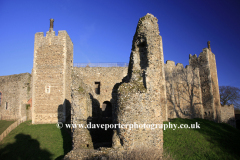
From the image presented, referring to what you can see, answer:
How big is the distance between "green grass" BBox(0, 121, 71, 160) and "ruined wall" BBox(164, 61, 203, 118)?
1133 centimetres

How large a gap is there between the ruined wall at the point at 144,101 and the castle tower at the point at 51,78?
385 inches

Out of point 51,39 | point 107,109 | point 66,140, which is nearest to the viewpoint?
point 66,140

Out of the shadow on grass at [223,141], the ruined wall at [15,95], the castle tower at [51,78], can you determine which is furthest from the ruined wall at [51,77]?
the shadow on grass at [223,141]

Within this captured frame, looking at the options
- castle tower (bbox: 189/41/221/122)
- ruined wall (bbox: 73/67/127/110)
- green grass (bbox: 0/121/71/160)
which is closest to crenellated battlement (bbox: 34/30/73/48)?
ruined wall (bbox: 73/67/127/110)

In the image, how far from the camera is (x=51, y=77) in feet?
48.2

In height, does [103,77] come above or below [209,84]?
above

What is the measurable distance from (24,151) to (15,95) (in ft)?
40.3

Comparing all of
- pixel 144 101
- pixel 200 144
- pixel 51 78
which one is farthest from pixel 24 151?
pixel 200 144

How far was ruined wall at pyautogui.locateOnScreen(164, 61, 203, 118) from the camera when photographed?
1741 centimetres

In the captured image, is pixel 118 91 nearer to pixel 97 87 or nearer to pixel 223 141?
pixel 223 141

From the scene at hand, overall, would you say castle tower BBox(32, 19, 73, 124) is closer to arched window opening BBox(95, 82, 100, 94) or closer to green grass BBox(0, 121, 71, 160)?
green grass BBox(0, 121, 71, 160)

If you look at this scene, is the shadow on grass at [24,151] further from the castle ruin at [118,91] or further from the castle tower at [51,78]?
the castle tower at [51,78]

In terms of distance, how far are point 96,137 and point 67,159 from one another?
4422 mm

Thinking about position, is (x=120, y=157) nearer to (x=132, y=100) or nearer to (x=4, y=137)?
(x=132, y=100)
